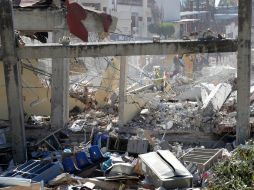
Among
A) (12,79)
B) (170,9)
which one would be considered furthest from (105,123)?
(170,9)

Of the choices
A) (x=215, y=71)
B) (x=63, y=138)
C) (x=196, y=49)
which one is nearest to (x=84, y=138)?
(x=63, y=138)

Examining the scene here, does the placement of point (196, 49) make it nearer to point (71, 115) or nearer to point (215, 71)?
point (71, 115)

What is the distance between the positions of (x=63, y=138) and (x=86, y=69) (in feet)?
20.0

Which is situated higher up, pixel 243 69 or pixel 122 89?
pixel 243 69

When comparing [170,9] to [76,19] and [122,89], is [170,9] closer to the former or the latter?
[122,89]

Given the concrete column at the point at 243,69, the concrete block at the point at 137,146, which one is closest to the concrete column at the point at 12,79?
the concrete block at the point at 137,146

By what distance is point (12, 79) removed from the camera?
13352mm

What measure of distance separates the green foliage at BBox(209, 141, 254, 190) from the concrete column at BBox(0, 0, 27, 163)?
5.59 meters

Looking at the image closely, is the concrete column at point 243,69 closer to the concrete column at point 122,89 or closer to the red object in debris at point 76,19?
the concrete column at point 122,89

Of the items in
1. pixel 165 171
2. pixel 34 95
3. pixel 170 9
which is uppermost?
pixel 170 9

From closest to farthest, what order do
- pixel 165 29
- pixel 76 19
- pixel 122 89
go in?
1. pixel 76 19
2. pixel 122 89
3. pixel 165 29

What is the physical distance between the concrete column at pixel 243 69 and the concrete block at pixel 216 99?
9.84 ft

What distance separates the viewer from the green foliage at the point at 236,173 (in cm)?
945

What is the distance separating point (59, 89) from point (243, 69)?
5643mm
